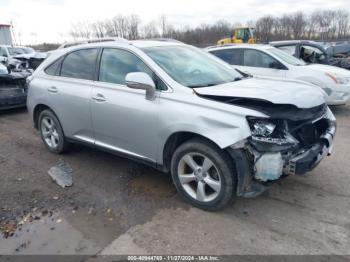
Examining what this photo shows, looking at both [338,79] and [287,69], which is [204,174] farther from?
[338,79]

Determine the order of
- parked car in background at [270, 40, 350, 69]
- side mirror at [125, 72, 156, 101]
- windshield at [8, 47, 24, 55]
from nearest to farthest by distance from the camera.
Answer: side mirror at [125, 72, 156, 101], parked car in background at [270, 40, 350, 69], windshield at [8, 47, 24, 55]

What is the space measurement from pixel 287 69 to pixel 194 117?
17.6ft

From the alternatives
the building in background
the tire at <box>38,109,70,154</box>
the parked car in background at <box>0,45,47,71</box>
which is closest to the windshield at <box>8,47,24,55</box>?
the parked car in background at <box>0,45,47,71</box>

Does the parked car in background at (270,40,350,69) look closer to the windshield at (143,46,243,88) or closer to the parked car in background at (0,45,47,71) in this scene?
the windshield at (143,46,243,88)

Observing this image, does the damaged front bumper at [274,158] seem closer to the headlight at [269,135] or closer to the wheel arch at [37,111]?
the headlight at [269,135]

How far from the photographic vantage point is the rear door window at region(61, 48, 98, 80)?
14.6ft

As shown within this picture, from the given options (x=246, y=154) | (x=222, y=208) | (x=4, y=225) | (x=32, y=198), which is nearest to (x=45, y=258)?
(x=4, y=225)

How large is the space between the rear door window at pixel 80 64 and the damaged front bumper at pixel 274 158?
240 cm

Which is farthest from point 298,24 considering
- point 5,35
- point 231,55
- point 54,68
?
point 54,68

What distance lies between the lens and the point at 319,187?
3951 mm

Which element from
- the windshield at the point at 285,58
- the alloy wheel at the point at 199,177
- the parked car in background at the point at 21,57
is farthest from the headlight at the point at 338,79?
the parked car in background at the point at 21,57

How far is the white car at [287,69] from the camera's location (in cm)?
762

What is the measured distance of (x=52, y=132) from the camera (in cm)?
527

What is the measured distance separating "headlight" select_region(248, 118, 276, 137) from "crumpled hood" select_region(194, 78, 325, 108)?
0.22 meters
